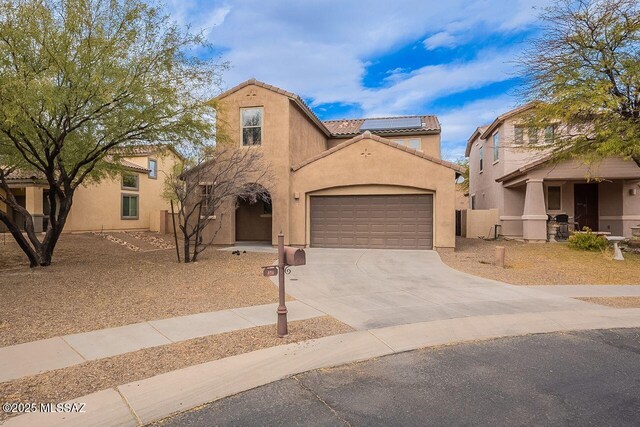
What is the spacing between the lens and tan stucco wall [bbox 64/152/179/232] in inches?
886

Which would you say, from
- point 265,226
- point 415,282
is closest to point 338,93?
point 265,226

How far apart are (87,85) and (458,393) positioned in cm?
954

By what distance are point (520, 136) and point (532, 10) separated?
18.6ft

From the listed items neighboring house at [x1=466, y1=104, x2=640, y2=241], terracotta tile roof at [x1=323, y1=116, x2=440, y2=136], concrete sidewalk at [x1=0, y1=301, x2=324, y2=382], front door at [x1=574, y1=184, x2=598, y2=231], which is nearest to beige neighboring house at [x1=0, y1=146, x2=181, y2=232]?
terracotta tile roof at [x1=323, y1=116, x2=440, y2=136]

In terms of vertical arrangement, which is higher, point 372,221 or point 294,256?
point 372,221

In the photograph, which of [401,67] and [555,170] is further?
[401,67]

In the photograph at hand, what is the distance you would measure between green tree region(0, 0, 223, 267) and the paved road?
8.01 metres

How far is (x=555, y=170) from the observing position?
18.0 metres

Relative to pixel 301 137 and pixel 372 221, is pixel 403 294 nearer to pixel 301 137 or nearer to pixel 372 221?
pixel 372 221

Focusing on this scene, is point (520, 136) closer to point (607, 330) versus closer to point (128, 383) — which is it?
point (607, 330)

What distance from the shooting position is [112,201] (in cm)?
2442

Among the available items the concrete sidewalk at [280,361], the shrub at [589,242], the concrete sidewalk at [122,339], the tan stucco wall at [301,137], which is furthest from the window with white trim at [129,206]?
the shrub at [589,242]

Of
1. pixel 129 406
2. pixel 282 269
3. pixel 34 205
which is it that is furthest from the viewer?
pixel 34 205

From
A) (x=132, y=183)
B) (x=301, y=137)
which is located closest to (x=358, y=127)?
(x=301, y=137)
